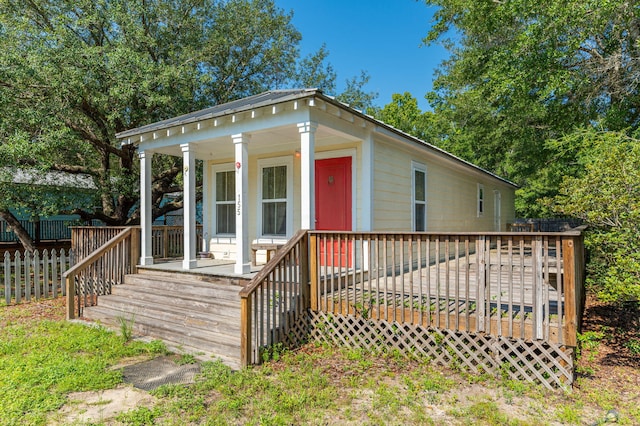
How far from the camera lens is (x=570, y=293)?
3445mm

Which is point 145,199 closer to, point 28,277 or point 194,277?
point 194,277

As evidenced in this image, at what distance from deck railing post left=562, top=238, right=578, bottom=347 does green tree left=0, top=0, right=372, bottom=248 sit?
31.8ft

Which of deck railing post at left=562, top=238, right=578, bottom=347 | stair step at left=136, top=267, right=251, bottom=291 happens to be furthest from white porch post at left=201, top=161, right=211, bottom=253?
deck railing post at left=562, top=238, right=578, bottom=347

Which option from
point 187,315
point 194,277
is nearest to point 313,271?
point 187,315

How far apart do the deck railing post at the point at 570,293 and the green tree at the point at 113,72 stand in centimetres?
970

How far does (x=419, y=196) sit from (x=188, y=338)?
6.26m

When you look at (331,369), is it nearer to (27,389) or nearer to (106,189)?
(27,389)

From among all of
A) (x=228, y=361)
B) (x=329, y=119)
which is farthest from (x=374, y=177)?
(x=228, y=361)

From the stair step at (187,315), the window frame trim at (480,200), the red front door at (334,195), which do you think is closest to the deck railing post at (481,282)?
the stair step at (187,315)

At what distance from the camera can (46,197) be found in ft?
30.3

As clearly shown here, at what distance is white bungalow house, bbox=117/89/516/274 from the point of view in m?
5.90

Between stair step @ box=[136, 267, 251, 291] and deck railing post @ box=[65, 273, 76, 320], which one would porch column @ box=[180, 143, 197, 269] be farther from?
deck railing post @ box=[65, 273, 76, 320]

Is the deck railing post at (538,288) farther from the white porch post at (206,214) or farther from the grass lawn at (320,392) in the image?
the white porch post at (206,214)

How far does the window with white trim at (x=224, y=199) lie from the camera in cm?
926
